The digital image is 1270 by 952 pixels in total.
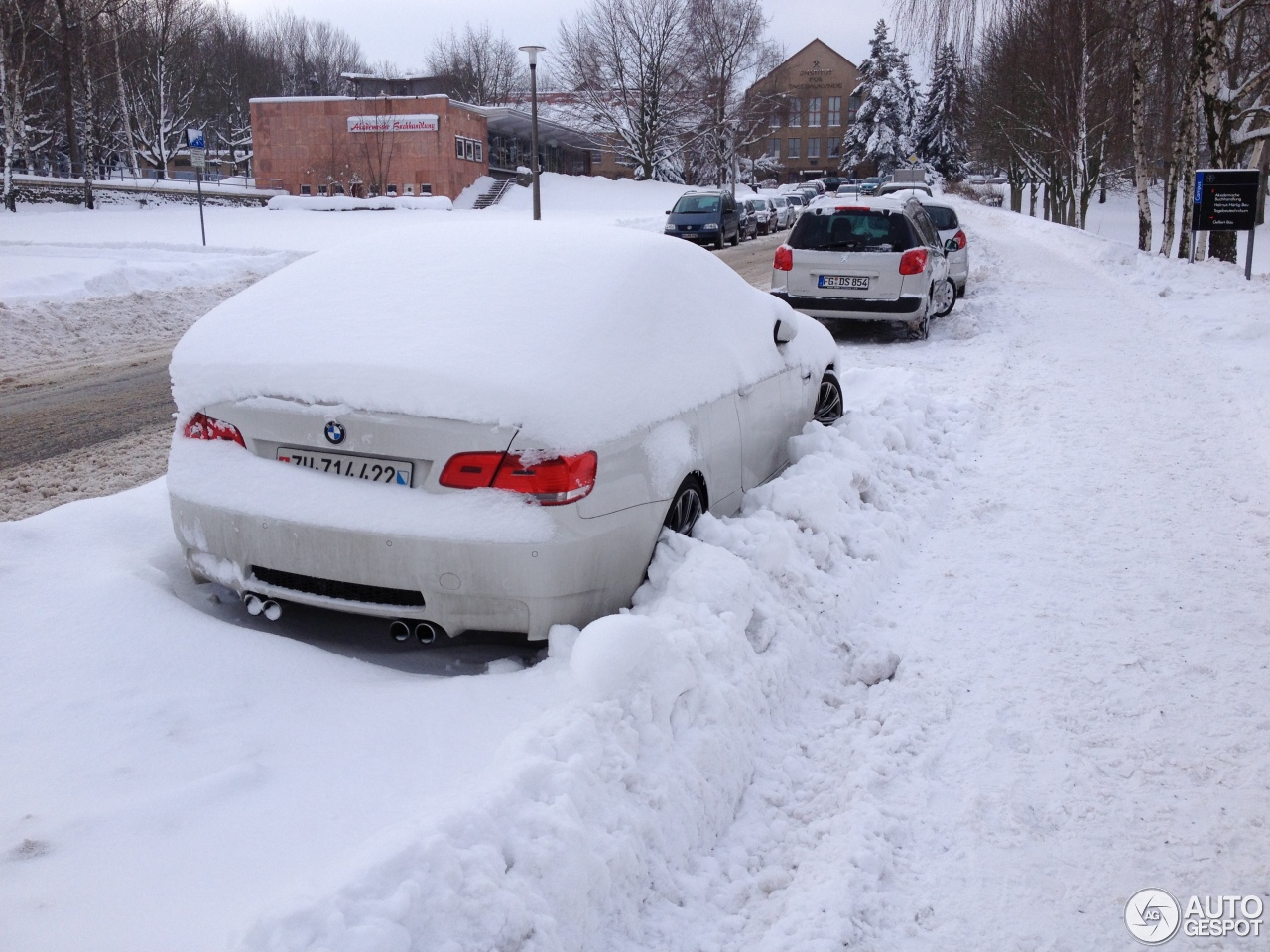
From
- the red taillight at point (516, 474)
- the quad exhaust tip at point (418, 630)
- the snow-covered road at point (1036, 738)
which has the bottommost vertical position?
the snow-covered road at point (1036, 738)

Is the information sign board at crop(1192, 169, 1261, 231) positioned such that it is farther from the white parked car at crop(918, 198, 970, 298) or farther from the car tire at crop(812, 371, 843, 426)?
the car tire at crop(812, 371, 843, 426)

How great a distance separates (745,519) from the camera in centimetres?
450

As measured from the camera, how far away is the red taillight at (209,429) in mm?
3664

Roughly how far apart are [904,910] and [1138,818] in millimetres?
933

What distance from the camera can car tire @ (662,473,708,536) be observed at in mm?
4125

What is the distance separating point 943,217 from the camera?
18297mm

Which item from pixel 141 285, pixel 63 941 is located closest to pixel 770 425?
pixel 63 941

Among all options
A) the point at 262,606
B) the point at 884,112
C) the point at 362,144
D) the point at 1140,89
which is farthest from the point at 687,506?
the point at 884,112

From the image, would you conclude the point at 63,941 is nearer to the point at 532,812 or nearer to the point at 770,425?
the point at 532,812

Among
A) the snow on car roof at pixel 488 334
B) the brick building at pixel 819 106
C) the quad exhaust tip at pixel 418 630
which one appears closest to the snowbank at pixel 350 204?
the snow on car roof at pixel 488 334

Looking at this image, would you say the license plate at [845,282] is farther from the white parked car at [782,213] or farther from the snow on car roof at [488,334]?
the white parked car at [782,213]

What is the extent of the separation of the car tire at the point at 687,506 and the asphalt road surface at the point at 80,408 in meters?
4.93

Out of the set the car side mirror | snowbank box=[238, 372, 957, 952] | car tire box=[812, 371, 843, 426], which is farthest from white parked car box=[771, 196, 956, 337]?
snowbank box=[238, 372, 957, 952]

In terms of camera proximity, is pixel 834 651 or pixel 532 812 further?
pixel 834 651
